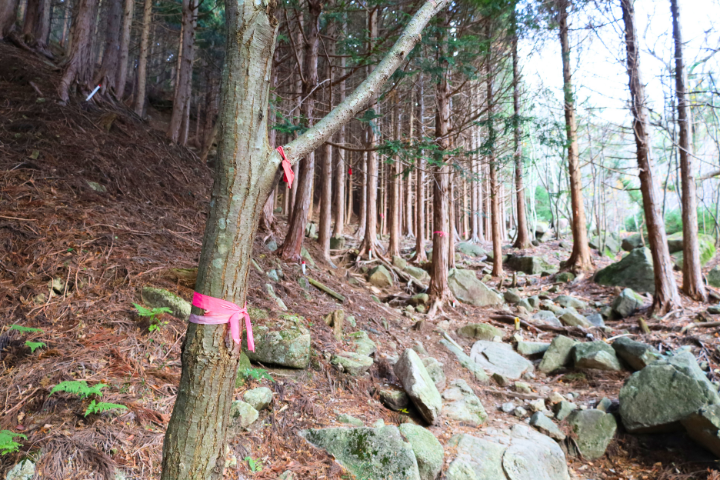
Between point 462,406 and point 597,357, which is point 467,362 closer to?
point 462,406

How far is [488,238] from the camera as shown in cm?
2527

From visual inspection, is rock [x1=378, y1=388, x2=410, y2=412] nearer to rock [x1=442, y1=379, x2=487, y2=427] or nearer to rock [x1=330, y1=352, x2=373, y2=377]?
rock [x1=330, y1=352, x2=373, y2=377]

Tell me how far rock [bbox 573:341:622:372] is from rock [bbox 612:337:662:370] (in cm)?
13

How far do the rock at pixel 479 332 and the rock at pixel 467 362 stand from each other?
1.02m

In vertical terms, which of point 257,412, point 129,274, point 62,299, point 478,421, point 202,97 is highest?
point 202,97

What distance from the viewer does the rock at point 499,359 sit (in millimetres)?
6321

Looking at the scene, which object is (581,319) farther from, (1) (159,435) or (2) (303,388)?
(1) (159,435)

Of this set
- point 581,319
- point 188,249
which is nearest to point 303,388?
point 188,249

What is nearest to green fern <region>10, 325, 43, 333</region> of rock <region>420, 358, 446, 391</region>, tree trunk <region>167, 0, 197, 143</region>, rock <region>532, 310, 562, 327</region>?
rock <region>420, 358, 446, 391</region>

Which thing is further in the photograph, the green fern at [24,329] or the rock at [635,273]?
the rock at [635,273]

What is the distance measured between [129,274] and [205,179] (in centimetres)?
486

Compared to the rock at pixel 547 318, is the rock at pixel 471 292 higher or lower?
higher

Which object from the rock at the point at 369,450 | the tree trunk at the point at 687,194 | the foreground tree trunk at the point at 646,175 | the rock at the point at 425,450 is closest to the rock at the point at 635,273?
the tree trunk at the point at 687,194

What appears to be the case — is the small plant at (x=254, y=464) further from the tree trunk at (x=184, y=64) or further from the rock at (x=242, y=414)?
the tree trunk at (x=184, y=64)
